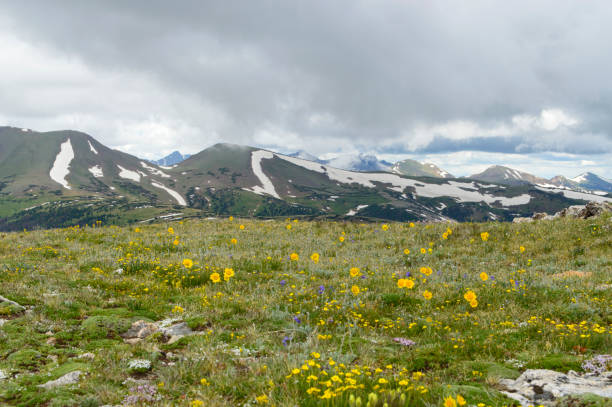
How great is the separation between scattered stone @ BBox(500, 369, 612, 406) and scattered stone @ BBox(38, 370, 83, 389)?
545cm

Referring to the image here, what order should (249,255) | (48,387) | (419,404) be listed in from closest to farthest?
(419,404), (48,387), (249,255)

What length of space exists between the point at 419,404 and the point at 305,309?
4.58m

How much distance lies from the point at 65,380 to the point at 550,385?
6.08 m

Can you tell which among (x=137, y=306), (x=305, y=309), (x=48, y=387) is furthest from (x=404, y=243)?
(x=48, y=387)

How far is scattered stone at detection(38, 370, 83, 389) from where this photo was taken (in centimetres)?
419

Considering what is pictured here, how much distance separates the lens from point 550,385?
379 cm

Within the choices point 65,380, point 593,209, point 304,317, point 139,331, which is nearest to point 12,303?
point 139,331

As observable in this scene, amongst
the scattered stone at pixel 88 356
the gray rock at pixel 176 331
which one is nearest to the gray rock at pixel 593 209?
the gray rock at pixel 176 331

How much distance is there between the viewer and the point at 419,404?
3340 millimetres

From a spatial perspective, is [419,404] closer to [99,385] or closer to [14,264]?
[99,385]

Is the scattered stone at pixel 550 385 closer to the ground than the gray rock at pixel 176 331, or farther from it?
farther from it

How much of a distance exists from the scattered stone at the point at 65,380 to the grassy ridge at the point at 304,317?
0.11 m

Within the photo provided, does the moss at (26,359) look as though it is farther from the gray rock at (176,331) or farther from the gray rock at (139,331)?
the gray rock at (176,331)

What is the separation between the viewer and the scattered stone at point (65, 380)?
4.19 metres
